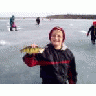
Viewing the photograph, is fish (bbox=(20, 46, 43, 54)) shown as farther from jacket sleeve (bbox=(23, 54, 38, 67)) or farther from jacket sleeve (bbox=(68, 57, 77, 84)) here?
jacket sleeve (bbox=(68, 57, 77, 84))

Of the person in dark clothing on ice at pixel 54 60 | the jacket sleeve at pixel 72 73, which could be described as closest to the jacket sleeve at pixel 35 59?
the person in dark clothing on ice at pixel 54 60

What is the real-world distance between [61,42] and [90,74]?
2715 millimetres

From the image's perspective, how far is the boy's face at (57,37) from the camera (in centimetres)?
182

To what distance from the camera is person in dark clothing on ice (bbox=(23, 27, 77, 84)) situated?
181 cm

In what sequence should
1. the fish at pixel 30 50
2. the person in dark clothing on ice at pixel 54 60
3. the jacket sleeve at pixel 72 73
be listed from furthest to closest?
the jacket sleeve at pixel 72 73 → the person in dark clothing on ice at pixel 54 60 → the fish at pixel 30 50

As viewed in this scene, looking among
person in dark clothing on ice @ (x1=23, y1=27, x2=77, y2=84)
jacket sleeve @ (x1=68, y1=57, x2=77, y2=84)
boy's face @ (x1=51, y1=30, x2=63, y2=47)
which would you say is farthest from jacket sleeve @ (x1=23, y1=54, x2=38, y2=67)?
jacket sleeve @ (x1=68, y1=57, x2=77, y2=84)

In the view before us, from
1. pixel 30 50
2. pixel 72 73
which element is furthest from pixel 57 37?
pixel 72 73

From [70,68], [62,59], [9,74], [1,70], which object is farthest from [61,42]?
[1,70]

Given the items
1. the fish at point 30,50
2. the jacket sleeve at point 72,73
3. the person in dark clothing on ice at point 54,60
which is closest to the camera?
the fish at point 30,50

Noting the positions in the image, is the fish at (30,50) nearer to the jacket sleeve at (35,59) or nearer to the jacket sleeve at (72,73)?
the jacket sleeve at (35,59)

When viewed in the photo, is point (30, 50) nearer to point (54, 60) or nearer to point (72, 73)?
point (54, 60)

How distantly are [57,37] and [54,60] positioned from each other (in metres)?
0.30

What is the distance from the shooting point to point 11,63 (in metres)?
5.22
